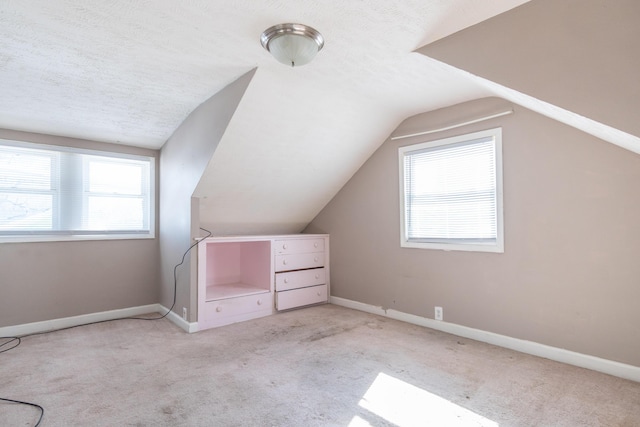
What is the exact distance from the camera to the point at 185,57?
2197 millimetres

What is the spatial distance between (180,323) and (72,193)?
5.97ft

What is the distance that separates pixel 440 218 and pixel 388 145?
3.31 ft

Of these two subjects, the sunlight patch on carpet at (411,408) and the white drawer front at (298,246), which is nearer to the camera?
the sunlight patch on carpet at (411,408)

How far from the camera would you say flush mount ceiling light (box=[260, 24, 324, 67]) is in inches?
73.4

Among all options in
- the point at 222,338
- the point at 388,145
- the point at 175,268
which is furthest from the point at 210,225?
the point at 388,145

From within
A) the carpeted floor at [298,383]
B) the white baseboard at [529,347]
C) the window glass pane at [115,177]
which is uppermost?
the window glass pane at [115,177]

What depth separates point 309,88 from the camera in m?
2.66

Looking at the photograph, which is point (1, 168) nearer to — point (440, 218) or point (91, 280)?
point (91, 280)

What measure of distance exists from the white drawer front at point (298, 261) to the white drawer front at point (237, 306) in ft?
1.22

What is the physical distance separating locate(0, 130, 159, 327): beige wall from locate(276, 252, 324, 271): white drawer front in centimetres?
152

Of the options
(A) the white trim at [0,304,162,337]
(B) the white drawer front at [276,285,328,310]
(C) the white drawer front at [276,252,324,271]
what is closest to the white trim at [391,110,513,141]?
(C) the white drawer front at [276,252,324,271]

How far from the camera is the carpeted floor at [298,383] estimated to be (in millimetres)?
1772

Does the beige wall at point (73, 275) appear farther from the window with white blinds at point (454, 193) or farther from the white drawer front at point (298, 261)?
the window with white blinds at point (454, 193)

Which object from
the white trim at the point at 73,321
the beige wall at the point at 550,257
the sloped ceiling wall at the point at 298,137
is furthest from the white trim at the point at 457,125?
the white trim at the point at 73,321
